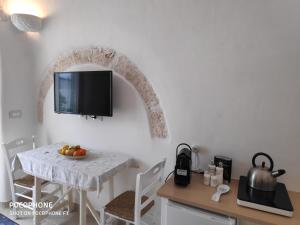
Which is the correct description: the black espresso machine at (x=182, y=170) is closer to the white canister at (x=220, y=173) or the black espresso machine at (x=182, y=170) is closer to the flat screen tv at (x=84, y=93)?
the white canister at (x=220, y=173)

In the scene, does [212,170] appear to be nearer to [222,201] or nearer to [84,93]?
[222,201]

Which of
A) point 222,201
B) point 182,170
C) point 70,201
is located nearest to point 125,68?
point 182,170

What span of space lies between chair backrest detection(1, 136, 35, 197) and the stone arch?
0.99 meters

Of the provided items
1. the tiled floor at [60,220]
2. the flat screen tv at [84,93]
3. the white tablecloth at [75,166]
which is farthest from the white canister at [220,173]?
the tiled floor at [60,220]

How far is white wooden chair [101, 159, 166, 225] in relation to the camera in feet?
5.10

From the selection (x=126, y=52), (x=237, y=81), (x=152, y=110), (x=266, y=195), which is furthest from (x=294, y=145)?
(x=126, y=52)

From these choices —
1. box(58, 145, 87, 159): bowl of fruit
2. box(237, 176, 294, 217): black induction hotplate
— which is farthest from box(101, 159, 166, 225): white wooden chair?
box(237, 176, 294, 217): black induction hotplate

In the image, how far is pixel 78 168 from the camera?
72.0 inches

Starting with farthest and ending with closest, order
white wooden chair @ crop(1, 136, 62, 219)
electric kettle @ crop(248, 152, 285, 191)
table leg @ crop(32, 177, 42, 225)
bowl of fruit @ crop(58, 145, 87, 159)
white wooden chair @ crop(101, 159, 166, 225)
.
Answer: white wooden chair @ crop(1, 136, 62, 219), table leg @ crop(32, 177, 42, 225), bowl of fruit @ crop(58, 145, 87, 159), white wooden chair @ crop(101, 159, 166, 225), electric kettle @ crop(248, 152, 285, 191)

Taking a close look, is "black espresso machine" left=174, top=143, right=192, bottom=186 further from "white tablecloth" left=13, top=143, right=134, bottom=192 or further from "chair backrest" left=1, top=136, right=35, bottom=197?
"chair backrest" left=1, top=136, right=35, bottom=197

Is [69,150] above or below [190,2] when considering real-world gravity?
below

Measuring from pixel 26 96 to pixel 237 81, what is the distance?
2.52 metres

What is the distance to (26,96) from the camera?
2.77 metres

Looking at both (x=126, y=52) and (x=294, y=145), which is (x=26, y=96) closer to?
(x=126, y=52)
